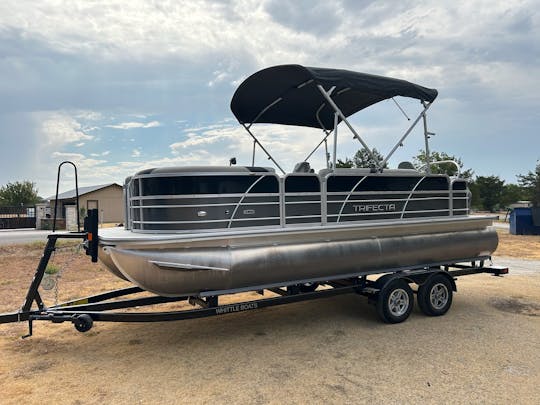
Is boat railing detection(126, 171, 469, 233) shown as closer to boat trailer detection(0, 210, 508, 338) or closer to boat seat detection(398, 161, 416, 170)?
boat seat detection(398, 161, 416, 170)

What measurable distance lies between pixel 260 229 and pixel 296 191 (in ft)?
2.37

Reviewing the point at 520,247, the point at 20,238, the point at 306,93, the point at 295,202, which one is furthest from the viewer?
the point at 20,238

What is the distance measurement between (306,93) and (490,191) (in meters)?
49.4

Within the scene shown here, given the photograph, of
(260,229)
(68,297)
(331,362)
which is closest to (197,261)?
(260,229)

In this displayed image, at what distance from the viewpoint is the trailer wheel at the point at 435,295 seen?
634 centimetres

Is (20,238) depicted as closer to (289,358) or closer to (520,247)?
(289,358)

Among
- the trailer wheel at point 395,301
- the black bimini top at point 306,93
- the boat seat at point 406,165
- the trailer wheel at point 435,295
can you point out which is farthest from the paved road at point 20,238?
the trailer wheel at point 435,295

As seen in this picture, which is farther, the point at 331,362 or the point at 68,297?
the point at 68,297

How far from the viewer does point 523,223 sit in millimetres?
21156

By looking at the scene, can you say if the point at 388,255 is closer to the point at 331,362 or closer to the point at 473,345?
the point at 473,345

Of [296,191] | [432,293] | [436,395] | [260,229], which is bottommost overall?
[436,395]

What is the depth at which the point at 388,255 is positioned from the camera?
6008 millimetres

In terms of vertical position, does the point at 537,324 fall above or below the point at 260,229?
below

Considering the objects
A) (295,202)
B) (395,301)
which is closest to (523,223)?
(395,301)
